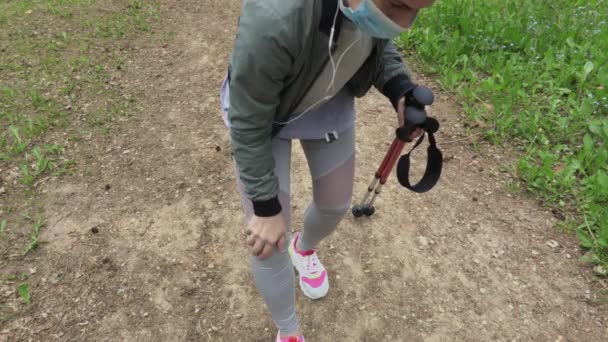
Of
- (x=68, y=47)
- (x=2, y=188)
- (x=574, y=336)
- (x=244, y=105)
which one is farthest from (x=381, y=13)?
(x=68, y=47)

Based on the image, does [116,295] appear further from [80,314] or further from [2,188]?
[2,188]

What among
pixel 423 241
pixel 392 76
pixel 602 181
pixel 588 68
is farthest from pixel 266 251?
pixel 588 68

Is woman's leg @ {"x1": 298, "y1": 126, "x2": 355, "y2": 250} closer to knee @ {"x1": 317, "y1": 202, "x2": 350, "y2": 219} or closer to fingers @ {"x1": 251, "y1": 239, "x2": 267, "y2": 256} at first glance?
knee @ {"x1": 317, "y1": 202, "x2": 350, "y2": 219}

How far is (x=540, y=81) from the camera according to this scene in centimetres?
386

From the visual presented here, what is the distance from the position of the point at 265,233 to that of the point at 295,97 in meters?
0.50

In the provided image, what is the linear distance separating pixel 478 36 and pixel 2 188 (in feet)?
14.6

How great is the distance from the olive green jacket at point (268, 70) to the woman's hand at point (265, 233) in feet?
0.11

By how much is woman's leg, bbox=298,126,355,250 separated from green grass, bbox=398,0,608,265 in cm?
186

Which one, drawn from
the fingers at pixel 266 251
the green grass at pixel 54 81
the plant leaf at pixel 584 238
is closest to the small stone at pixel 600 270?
the plant leaf at pixel 584 238

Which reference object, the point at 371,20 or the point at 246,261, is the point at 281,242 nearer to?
the point at 371,20

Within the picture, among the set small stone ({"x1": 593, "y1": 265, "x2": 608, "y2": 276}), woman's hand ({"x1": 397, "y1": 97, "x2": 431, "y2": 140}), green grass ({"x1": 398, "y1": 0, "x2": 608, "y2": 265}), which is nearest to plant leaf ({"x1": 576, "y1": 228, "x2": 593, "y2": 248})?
green grass ({"x1": 398, "y1": 0, "x2": 608, "y2": 265})

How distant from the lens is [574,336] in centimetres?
243

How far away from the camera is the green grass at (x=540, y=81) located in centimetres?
311

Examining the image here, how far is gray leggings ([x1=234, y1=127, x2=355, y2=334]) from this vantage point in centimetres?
171
